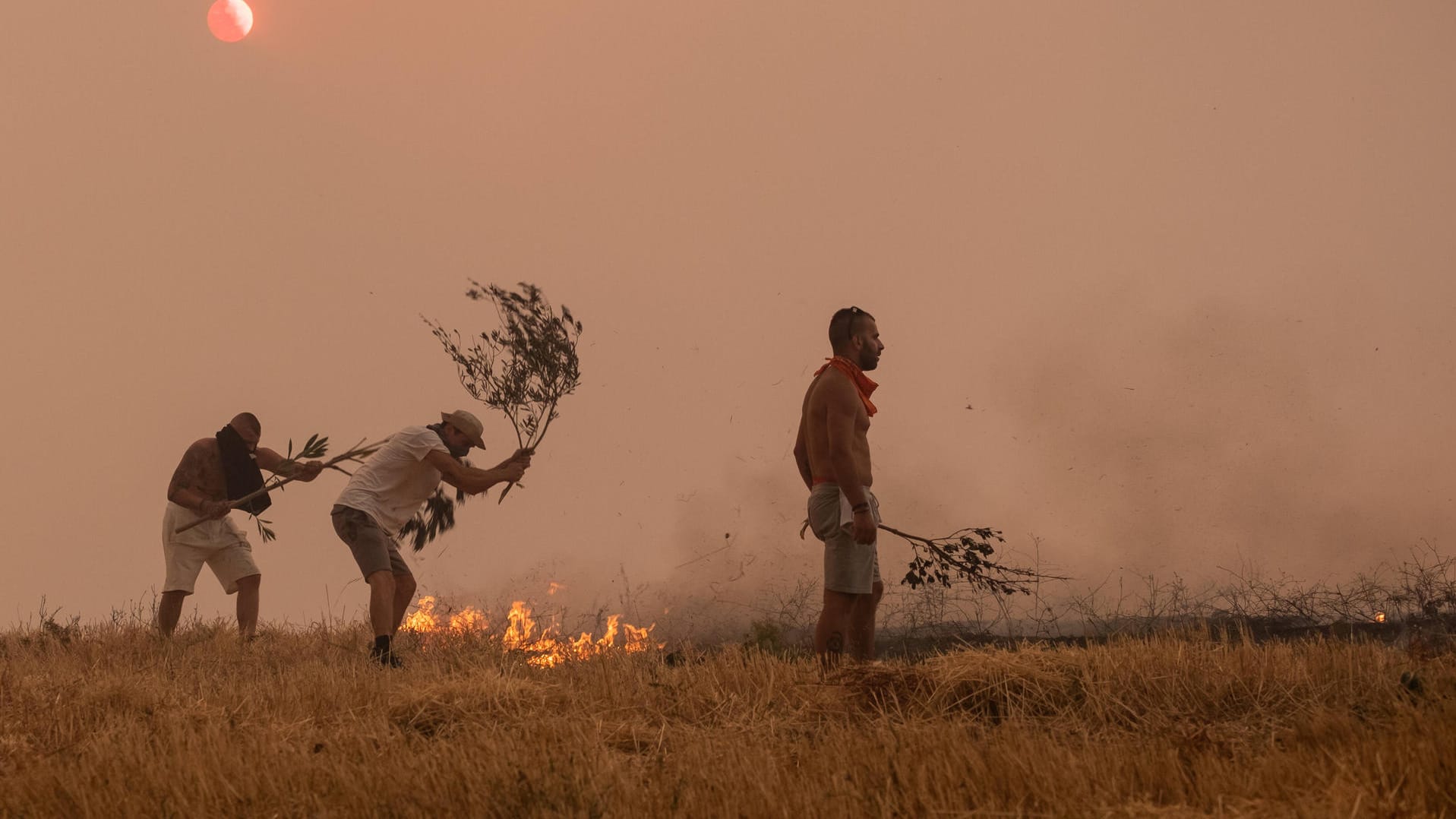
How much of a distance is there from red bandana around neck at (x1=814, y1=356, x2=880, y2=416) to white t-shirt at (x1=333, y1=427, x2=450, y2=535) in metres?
3.11

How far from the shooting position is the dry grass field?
4.14m

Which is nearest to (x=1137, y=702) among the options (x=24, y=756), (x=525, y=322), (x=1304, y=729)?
(x=1304, y=729)

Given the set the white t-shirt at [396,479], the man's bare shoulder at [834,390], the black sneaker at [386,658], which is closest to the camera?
the man's bare shoulder at [834,390]

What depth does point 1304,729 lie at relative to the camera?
5020 mm

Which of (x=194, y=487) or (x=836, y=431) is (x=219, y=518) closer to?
(x=194, y=487)

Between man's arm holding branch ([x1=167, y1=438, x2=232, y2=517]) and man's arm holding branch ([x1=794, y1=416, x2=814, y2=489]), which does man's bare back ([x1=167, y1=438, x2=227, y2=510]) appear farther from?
man's arm holding branch ([x1=794, y1=416, x2=814, y2=489])

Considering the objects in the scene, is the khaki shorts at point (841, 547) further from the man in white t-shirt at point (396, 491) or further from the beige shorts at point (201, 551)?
the beige shorts at point (201, 551)

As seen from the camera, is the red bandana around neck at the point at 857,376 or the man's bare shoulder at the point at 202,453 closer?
the red bandana around neck at the point at 857,376

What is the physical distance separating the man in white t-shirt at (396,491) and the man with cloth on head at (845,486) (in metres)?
2.88

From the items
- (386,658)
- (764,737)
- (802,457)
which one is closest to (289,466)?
(386,658)

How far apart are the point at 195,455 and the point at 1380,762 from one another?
9.27 m

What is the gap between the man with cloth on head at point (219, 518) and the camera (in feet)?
34.2

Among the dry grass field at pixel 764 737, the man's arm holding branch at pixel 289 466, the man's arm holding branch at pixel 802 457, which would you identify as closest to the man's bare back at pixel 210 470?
the man's arm holding branch at pixel 289 466

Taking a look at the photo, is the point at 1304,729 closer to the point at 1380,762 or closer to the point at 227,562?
the point at 1380,762
